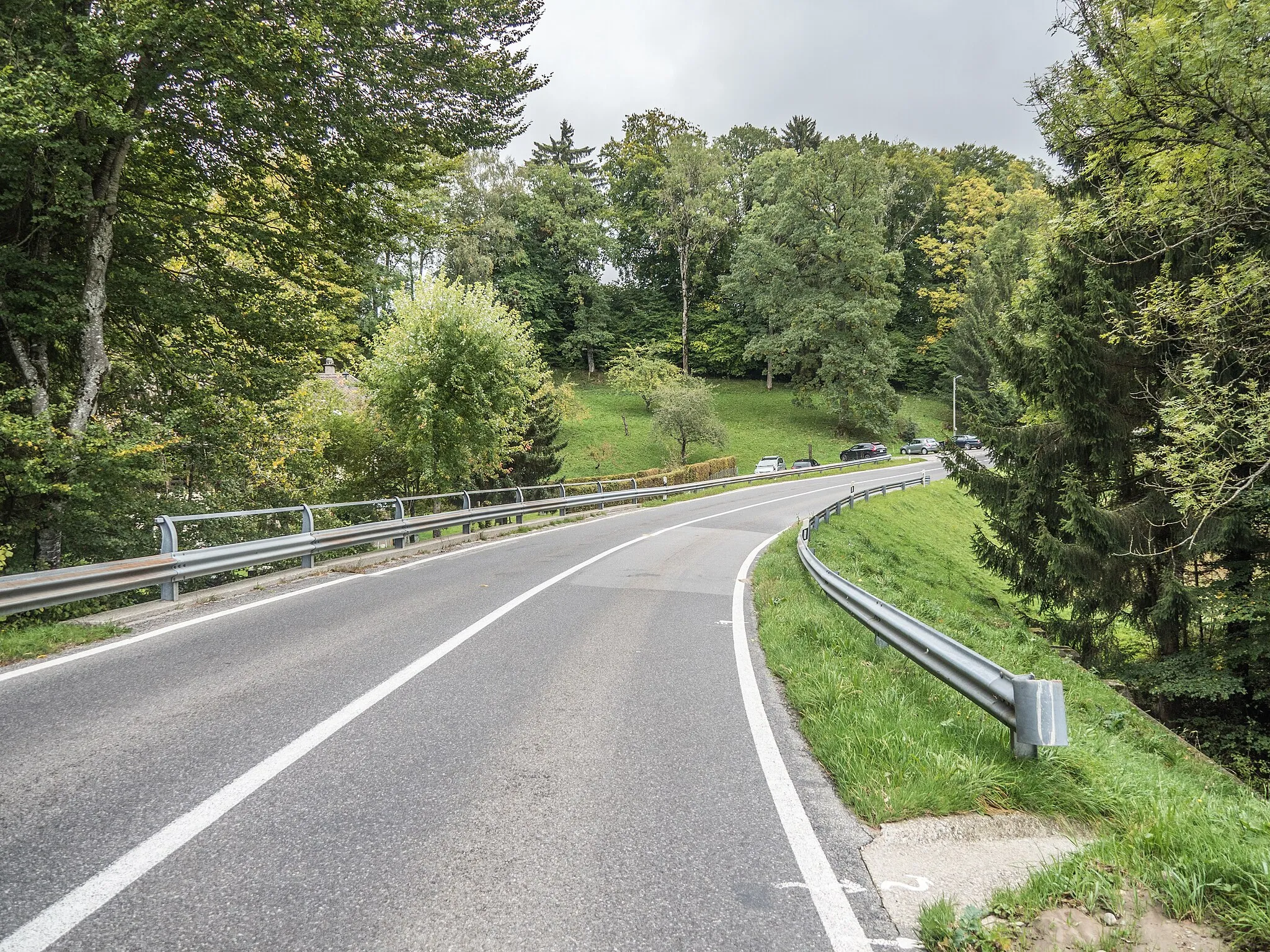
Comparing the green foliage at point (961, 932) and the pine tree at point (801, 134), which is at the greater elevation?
the pine tree at point (801, 134)

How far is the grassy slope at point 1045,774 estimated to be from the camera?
252 cm

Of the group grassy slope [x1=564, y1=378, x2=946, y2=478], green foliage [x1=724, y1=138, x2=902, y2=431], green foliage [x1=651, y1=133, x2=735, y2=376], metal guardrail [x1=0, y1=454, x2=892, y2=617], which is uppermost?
green foliage [x1=651, y1=133, x2=735, y2=376]

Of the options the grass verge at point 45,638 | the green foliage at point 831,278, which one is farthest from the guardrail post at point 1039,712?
the green foliage at point 831,278

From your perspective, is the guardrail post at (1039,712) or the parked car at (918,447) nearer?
the guardrail post at (1039,712)

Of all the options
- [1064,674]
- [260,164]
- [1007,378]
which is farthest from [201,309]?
[1007,378]

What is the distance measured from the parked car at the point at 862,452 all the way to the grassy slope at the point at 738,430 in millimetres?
1551

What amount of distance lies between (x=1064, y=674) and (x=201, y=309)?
45.7 feet

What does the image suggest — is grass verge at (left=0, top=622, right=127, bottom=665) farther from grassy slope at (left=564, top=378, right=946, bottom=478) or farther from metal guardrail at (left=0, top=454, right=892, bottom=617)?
grassy slope at (left=564, top=378, right=946, bottom=478)

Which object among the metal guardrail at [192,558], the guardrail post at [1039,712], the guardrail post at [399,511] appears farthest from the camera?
the guardrail post at [399,511]

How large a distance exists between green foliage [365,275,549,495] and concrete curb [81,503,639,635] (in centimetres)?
278

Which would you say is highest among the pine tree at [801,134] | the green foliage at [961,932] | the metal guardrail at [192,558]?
the pine tree at [801,134]

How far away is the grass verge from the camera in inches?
215

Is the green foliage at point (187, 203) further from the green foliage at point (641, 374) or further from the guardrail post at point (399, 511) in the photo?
the green foliage at point (641, 374)

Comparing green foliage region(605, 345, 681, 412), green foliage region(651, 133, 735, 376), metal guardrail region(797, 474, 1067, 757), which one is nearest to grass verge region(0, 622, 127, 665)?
metal guardrail region(797, 474, 1067, 757)
